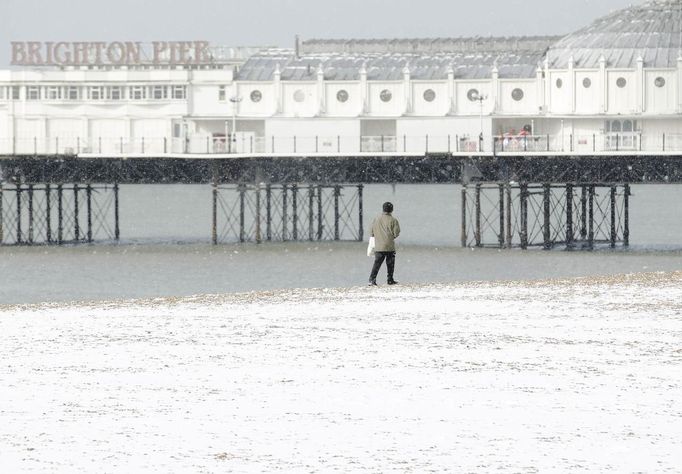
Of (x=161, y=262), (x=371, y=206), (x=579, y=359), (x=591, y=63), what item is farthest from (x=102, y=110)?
(x=579, y=359)

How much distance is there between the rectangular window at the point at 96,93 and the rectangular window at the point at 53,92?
3.20 metres

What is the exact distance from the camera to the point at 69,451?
1852 centimetres

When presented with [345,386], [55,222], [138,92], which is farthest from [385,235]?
[138,92]

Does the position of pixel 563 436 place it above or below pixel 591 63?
below

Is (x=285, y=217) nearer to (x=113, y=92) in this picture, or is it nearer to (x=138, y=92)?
(x=138, y=92)

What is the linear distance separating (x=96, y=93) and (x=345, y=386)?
13843 centimetres

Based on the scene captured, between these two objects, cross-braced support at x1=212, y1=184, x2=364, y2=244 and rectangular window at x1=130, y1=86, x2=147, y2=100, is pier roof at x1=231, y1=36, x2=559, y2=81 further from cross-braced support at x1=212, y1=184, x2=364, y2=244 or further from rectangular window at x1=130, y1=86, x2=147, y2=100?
rectangular window at x1=130, y1=86, x2=147, y2=100

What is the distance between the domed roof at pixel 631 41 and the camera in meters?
100

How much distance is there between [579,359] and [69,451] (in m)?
9.52

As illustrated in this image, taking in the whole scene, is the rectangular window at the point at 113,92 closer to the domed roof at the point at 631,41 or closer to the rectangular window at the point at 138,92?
the rectangular window at the point at 138,92

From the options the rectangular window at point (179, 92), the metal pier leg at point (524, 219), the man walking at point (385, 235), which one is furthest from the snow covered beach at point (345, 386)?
the rectangular window at point (179, 92)

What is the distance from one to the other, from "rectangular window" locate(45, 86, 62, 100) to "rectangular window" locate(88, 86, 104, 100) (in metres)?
3.20

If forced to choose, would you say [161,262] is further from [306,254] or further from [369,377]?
[369,377]

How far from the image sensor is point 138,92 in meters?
156
